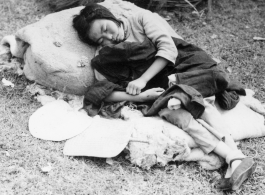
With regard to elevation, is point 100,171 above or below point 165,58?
below

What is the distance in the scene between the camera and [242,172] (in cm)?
272

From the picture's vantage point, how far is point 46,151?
2971 mm

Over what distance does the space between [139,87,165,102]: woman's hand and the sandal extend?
0.90m

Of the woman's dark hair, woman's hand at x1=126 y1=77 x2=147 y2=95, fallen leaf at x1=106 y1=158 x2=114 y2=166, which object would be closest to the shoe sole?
fallen leaf at x1=106 y1=158 x2=114 y2=166

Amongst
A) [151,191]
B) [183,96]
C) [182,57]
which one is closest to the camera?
[151,191]

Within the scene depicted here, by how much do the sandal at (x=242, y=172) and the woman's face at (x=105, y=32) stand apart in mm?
1522

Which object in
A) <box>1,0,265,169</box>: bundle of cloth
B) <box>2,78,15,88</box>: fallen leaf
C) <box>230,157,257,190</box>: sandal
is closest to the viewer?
<box>230,157,257,190</box>: sandal

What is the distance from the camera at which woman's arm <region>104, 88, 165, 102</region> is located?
3271 mm

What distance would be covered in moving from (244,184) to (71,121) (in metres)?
1.48

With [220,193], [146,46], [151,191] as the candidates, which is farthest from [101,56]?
[220,193]

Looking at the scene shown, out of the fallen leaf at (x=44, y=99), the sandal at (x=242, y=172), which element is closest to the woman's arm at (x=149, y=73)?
the fallen leaf at (x=44, y=99)

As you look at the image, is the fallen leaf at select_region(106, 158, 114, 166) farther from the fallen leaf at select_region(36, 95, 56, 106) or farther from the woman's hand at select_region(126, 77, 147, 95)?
the fallen leaf at select_region(36, 95, 56, 106)

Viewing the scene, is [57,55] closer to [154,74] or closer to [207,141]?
[154,74]

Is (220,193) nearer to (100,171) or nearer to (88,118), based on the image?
(100,171)
